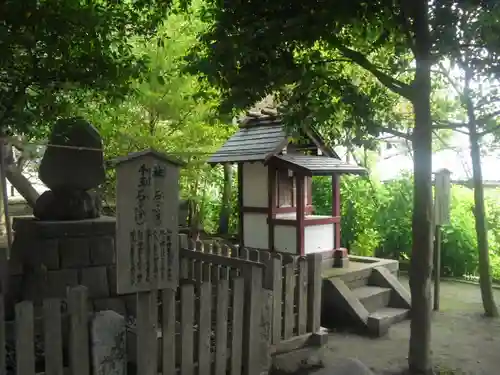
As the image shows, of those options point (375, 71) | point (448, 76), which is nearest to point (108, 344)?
point (375, 71)

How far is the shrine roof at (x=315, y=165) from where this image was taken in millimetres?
8430

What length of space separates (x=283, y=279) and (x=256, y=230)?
4167mm

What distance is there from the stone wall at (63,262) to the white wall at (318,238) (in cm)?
398

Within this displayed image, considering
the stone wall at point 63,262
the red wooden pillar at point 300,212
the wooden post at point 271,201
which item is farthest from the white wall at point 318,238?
the stone wall at point 63,262

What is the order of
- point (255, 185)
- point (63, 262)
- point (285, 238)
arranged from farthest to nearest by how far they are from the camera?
point (255, 185), point (285, 238), point (63, 262)

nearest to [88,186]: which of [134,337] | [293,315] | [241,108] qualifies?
[241,108]

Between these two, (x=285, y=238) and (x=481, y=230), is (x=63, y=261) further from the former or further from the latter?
(x=481, y=230)

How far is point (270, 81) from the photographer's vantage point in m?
5.34

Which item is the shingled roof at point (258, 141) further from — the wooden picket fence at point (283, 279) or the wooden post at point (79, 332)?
the wooden post at point (79, 332)

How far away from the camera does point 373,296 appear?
801 cm

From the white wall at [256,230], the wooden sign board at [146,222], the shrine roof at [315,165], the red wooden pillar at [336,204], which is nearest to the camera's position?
the wooden sign board at [146,222]

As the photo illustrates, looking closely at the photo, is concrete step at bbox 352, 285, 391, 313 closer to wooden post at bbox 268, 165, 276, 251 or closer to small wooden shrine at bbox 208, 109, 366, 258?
small wooden shrine at bbox 208, 109, 366, 258

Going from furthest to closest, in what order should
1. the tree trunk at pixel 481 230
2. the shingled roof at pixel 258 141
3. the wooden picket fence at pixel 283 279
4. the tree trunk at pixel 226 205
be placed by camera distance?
the tree trunk at pixel 226 205, the shingled roof at pixel 258 141, the tree trunk at pixel 481 230, the wooden picket fence at pixel 283 279

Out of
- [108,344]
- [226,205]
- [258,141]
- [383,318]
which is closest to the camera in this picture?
[108,344]
